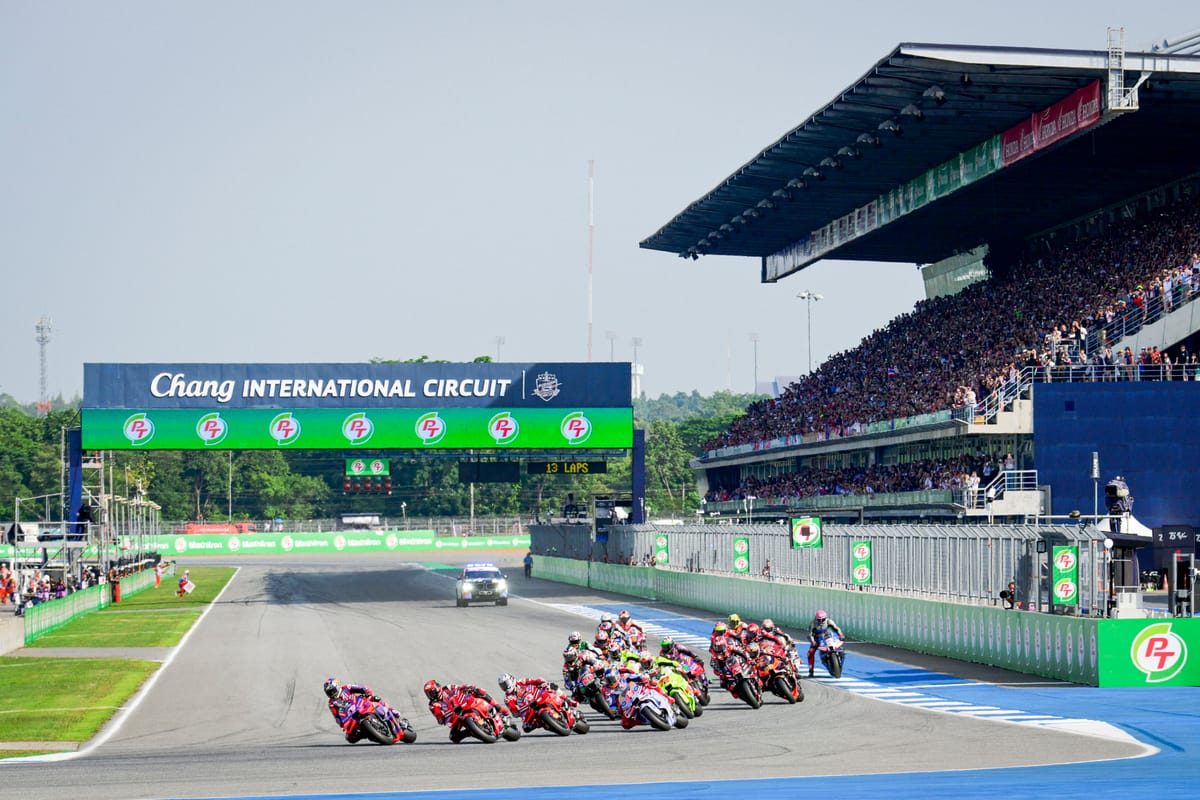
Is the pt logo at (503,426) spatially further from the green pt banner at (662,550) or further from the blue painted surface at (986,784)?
the blue painted surface at (986,784)

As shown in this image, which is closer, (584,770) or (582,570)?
(584,770)

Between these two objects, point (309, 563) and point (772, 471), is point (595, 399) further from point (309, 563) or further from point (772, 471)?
point (309, 563)

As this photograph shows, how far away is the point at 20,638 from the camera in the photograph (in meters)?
45.1

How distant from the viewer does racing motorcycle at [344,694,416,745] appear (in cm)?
2336

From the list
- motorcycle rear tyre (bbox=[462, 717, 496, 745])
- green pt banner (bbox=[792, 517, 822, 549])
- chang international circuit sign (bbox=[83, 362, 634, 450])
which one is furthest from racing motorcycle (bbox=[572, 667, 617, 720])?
chang international circuit sign (bbox=[83, 362, 634, 450])

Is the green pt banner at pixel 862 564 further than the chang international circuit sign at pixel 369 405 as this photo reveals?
No

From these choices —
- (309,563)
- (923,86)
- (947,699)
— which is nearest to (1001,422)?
(923,86)

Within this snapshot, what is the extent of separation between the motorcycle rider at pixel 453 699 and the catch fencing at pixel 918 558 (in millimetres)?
12158

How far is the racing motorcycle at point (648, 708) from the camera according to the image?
24375 mm

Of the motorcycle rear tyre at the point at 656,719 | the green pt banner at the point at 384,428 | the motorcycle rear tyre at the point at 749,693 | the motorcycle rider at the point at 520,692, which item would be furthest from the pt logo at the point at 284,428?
the motorcycle rear tyre at the point at 656,719

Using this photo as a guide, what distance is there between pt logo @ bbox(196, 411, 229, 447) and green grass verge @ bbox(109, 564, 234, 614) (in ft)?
22.3

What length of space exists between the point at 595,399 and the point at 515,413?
3.40 m

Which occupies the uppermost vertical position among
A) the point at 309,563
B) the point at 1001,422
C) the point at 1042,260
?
the point at 1042,260

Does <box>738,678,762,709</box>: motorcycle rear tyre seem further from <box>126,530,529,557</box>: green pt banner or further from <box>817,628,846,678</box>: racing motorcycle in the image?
<box>126,530,529,557</box>: green pt banner
